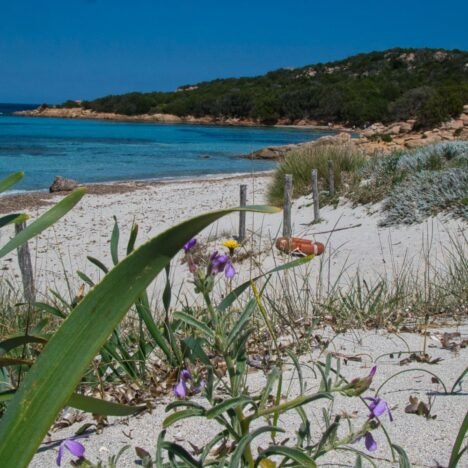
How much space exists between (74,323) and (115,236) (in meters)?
1.48

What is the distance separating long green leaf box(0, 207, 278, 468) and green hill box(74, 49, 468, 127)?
4758cm

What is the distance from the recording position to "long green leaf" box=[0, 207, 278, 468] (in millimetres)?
612

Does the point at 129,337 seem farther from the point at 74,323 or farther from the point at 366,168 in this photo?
the point at 366,168

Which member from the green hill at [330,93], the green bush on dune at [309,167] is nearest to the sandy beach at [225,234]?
the green bush on dune at [309,167]

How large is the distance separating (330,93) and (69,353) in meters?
72.1

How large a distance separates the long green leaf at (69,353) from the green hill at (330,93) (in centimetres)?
4758

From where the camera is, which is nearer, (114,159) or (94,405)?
(94,405)

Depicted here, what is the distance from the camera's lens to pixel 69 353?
62cm

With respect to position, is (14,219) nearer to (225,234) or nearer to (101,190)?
(225,234)

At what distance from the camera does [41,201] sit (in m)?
16.5

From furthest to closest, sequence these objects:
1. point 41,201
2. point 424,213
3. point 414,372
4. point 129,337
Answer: point 41,201 → point 424,213 → point 129,337 → point 414,372

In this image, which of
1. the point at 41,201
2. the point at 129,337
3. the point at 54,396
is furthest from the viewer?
the point at 41,201

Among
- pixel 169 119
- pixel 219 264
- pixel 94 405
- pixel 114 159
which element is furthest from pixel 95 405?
pixel 169 119

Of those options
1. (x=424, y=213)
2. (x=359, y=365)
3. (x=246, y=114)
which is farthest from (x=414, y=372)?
(x=246, y=114)
